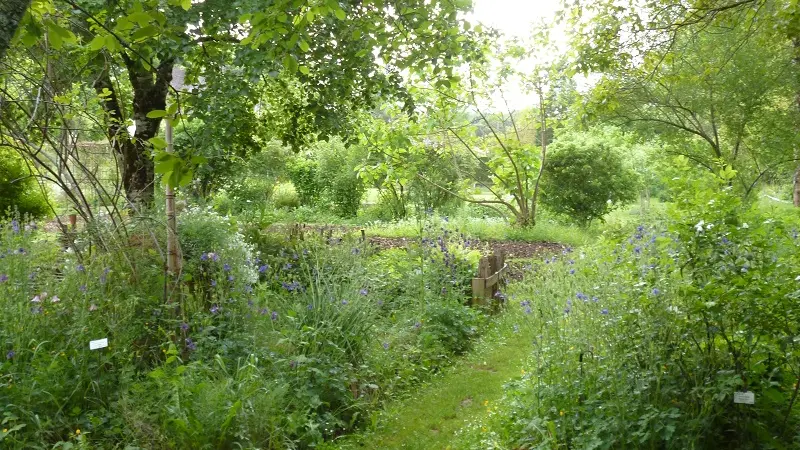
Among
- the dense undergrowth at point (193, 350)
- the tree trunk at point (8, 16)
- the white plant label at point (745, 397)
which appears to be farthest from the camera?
the dense undergrowth at point (193, 350)

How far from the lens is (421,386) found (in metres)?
5.06

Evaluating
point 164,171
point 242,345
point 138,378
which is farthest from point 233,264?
point 164,171

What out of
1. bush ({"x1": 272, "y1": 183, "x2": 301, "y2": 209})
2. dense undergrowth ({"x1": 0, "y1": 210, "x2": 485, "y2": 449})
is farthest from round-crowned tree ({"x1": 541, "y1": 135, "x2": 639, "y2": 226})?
dense undergrowth ({"x1": 0, "y1": 210, "x2": 485, "y2": 449})

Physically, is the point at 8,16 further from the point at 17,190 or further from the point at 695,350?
the point at 17,190

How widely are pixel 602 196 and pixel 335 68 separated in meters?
10.8

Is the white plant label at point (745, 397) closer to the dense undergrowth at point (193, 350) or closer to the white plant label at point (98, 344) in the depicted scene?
the dense undergrowth at point (193, 350)

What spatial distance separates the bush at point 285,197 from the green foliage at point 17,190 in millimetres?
7827

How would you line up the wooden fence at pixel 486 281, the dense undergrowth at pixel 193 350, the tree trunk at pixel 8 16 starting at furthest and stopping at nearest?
1. the wooden fence at pixel 486 281
2. the dense undergrowth at pixel 193 350
3. the tree trunk at pixel 8 16

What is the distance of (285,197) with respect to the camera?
21031 mm

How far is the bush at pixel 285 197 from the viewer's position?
20.8 metres

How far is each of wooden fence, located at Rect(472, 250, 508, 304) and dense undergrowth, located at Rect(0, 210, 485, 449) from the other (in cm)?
93

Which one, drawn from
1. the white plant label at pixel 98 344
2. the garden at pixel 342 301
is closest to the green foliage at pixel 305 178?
the garden at pixel 342 301

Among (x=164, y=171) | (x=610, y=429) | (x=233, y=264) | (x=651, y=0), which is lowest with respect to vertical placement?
(x=610, y=429)

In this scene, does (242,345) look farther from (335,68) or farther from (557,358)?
(335,68)
